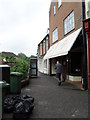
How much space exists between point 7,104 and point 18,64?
7.82 m

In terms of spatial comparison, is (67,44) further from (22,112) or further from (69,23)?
(22,112)

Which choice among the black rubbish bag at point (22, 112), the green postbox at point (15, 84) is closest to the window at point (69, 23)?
the green postbox at point (15, 84)

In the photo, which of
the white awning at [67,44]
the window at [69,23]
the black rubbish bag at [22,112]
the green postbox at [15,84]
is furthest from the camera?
the window at [69,23]

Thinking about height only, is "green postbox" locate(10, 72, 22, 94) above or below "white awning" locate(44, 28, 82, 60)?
below

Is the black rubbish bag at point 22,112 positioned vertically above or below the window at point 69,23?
below

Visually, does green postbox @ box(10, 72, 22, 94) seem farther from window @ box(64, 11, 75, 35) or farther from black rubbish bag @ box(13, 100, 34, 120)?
window @ box(64, 11, 75, 35)

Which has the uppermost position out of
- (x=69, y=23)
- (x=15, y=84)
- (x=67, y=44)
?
(x=69, y=23)

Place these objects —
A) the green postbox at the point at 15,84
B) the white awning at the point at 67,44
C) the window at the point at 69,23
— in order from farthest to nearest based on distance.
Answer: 1. the window at the point at 69,23
2. the white awning at the point at 67,44
3. the green postbox at the point at 15,84

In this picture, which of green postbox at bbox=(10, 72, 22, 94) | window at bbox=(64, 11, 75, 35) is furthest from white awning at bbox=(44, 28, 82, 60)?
green postbox at bbox=(10, 72, 22, 94)

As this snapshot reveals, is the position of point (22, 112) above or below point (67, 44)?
below

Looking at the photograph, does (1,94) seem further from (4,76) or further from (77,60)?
(77,60)

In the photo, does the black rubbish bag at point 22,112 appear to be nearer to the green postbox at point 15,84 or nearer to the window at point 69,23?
the green postbox at point 15,84

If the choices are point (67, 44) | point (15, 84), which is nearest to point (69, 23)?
point (67, 44)

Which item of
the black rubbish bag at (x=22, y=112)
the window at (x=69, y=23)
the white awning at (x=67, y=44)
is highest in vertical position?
the window at (x=69, y=23)
